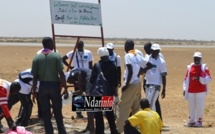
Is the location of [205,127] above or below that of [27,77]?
below

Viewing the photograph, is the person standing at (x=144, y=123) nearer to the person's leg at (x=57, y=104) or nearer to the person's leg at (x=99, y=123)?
the person's leg at (x=99, y=123)

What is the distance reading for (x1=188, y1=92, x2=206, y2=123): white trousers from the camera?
11.1 meters

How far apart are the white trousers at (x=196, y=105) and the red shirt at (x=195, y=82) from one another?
0.09 m

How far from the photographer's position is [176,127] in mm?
11008

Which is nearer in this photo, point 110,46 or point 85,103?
point 85,103

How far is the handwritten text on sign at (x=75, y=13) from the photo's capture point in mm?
10148

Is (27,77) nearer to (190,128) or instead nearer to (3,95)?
(3,95)

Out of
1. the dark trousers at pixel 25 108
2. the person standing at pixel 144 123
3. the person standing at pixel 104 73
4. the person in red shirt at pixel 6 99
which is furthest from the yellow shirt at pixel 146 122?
the dark trousers at pixel 25 108

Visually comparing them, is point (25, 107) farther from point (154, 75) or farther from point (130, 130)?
point (130, 130)

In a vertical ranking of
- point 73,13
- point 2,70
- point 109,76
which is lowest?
point 2,70

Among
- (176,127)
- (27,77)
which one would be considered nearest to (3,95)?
(27,77)

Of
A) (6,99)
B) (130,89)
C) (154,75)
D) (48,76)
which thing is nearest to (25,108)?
(48,76)

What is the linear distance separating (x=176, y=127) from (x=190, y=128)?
12.1 inches

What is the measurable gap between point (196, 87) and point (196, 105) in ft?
1.33
